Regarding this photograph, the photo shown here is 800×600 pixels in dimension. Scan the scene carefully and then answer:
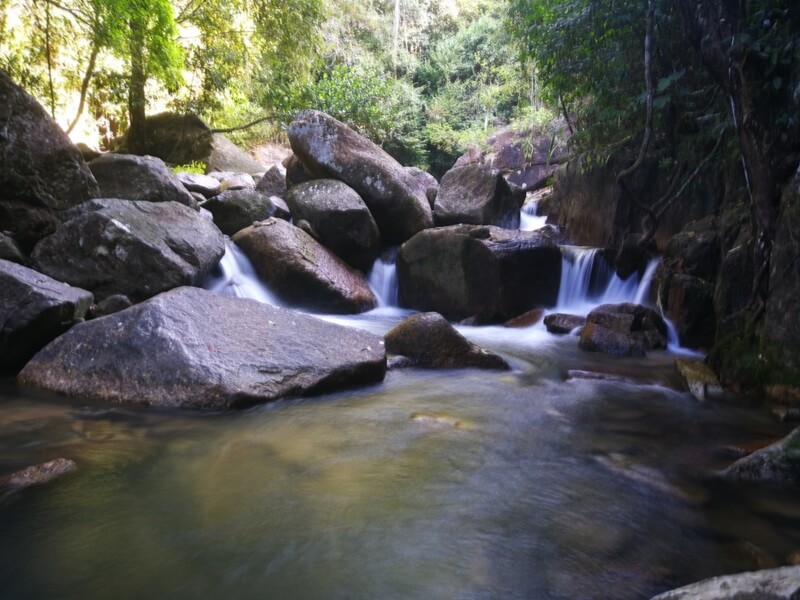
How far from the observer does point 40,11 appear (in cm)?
955

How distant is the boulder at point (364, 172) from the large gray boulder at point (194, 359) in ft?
17.1

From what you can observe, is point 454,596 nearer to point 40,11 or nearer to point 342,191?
point 342,191

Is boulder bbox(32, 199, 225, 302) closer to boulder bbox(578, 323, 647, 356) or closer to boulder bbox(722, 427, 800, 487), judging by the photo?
boulder bbox(578, 323, 647, 356)

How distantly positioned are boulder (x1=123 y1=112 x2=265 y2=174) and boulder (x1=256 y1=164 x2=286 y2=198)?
9.82ft

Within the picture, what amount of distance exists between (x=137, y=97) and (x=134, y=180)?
15.3ft

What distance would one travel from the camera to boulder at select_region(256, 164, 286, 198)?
11.7 metres

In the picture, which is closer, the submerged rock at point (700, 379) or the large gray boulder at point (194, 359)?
the large gray boulder at point (194, 359)

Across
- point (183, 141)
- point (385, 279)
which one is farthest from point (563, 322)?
point (183, 141)

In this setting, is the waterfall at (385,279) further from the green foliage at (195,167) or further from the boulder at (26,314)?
the green foliage at (195,167)

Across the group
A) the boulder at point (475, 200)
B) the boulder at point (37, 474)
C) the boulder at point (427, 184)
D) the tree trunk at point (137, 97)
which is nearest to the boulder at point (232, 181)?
the tree trunk at point (137, 97)

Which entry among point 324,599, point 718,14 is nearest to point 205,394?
point 324,599

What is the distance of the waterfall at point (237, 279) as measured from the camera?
7.86m

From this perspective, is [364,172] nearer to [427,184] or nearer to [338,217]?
[338,217]

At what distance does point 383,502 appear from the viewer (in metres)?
2.93
